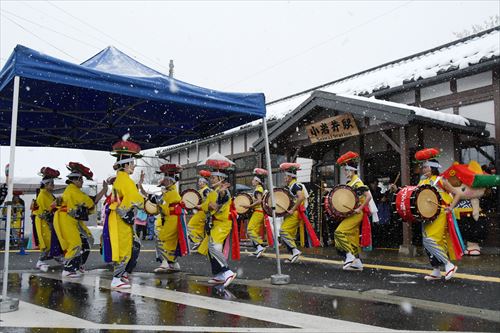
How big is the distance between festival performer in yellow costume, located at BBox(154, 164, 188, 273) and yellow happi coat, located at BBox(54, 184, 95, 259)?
1335 mm

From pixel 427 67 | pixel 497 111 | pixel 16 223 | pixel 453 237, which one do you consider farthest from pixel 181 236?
pixel 16 223

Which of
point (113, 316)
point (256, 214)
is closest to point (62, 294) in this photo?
point (113, 316)

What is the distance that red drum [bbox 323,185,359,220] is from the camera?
7.77 m

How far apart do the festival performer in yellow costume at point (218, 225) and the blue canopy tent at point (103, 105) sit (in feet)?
2.66

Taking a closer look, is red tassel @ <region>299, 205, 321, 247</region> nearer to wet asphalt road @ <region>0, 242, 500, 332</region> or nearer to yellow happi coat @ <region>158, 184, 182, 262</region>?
wet asphalt road @ <region>0, 242, 500, 332</region>

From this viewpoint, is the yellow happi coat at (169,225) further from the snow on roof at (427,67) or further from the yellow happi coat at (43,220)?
the snow on roof at (427,67)

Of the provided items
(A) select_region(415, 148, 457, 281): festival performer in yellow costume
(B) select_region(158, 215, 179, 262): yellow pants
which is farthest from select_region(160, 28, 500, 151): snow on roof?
(B) select_region(158, 215, 179, 262): yellow pants

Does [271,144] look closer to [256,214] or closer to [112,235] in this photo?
[256,214]

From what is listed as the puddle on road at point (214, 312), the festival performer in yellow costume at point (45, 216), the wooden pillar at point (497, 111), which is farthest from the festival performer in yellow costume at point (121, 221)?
the wooden pillar at point (497, 111)

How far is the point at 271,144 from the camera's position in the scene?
13312 mm

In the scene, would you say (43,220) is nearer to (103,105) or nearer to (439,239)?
(103,105)

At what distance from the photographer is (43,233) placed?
870 cm

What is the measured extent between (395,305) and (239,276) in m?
2.99

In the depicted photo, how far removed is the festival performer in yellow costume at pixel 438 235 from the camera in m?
6.46
